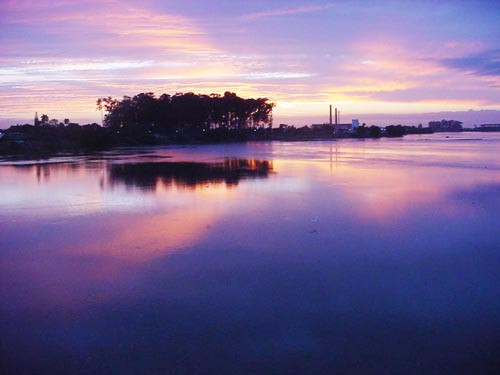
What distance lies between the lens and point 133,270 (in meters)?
6.51

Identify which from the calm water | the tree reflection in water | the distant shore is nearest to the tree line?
the distant shore

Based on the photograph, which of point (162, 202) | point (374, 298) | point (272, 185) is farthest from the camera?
point (272, 185)

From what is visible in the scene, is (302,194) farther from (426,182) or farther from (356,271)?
(356,271)

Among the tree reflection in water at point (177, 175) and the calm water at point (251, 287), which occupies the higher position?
the tree reflection in water at point (177, 175)

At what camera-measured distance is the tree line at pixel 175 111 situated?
64000mm

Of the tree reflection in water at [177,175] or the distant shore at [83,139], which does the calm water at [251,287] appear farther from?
the distant shore at [83,139]

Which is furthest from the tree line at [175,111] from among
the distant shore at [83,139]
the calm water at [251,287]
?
the calm water at [251,287]

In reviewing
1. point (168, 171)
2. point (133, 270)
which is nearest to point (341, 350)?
point (133, 270)

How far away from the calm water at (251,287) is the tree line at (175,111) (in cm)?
4930

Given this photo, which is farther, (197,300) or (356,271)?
(356,271)

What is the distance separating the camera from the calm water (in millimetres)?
4289

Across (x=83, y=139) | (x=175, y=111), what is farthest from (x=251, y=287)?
(x=175, y=111)

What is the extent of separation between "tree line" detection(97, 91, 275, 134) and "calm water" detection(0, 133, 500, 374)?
49305mm

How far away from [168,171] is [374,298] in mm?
15083
